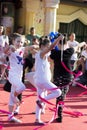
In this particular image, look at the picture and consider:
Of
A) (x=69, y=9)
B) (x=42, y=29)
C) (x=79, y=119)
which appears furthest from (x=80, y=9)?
(x=79, y=119)

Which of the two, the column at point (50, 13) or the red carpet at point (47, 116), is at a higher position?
the column at point (50, 13)

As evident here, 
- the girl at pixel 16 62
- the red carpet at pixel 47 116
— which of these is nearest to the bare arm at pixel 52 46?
the girl at pixel 16 62

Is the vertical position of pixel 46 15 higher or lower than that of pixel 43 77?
higher

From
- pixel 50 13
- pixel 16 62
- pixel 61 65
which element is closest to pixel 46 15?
pixel 50 13

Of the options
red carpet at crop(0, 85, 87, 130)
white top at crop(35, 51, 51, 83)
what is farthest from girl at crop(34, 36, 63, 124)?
red carpet at crop(0, 85, 87, 130)

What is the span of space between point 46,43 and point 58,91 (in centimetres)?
95

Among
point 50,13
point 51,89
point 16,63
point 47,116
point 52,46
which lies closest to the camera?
point 52,46

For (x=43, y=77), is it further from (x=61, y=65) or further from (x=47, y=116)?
(x=47, y=116)

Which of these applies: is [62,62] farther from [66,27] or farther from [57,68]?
[66,27]

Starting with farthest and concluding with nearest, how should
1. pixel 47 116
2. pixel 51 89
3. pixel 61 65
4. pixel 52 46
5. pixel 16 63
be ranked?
pixel 47 116, pixel 61 65, pixel 16 63, pixel 51 89, pixel 52 46

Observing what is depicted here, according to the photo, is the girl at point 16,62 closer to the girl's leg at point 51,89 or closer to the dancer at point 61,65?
the girl's leg at point 51,89

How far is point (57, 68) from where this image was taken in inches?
342

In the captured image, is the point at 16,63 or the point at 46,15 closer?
the point at 16,63

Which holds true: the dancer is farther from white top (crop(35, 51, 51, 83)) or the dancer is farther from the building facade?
the building facade
